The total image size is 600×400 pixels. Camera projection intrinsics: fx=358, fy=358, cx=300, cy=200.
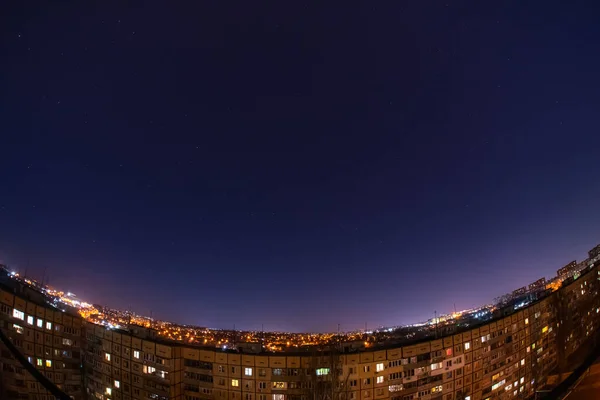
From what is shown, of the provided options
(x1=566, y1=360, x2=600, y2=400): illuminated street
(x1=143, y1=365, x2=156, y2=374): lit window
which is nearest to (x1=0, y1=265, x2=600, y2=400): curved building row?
(x1=143, y1=365, x2=156, y2=374): lit window

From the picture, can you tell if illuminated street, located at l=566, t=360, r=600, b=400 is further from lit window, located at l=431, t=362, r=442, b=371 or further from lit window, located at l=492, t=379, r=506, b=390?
lit window, located at l=431, t=362, r=442, b=371

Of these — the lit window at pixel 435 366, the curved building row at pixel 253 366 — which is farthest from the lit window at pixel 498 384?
the lit window at pixel 435 366

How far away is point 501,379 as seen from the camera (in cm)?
2344

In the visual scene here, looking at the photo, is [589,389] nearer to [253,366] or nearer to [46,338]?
[253,366]

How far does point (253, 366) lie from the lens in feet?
61.7

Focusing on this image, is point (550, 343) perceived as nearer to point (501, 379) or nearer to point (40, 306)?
point (501, 379)

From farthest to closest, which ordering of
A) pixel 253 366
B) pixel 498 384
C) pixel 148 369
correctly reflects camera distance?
pixel 498 384
pixel 148 369
pixel 253 366

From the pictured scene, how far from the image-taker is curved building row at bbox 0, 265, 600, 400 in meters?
18.8

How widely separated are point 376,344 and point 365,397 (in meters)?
3.03

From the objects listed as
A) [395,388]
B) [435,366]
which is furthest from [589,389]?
[395,388]

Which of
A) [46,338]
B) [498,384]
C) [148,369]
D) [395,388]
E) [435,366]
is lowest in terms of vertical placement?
[498,384]

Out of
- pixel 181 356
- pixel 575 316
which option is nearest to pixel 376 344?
pixel 181 356

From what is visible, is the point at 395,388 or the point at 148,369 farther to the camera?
the point at 148,369

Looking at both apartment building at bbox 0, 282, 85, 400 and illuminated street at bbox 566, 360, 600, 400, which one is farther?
apartment building at bbox 0, 282, 85, 400
